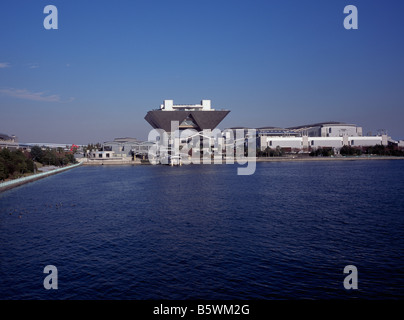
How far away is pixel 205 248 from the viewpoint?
11508mm

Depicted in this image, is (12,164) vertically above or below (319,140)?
below

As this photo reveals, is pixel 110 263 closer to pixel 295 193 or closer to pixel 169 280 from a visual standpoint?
pixel 169 280

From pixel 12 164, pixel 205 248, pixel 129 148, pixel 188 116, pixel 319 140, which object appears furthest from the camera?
pixel 319 140

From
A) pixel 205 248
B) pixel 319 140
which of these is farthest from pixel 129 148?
pixel 205 248

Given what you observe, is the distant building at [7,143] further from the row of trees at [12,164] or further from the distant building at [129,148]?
the row of trees at [12,164]

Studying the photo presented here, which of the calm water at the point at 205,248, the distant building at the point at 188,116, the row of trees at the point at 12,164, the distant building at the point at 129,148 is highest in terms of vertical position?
the distant building at the point at 188,116

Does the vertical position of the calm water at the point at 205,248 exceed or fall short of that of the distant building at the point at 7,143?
it falls short

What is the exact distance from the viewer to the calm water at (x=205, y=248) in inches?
332

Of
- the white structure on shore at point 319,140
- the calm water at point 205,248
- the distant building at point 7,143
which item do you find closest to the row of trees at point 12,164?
the calm water at point 205,248

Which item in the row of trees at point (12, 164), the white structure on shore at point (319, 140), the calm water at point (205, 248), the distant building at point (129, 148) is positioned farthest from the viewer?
the white structure on shore at point (319, 140)

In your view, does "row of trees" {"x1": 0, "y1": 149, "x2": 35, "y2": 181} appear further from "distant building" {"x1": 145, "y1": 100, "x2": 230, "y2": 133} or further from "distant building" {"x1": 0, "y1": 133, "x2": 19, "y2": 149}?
"distant building" {"x1": 145, "y1": 100, "x2": 230, "y2": 133}

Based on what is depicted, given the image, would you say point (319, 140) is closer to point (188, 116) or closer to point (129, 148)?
point (188, 116)

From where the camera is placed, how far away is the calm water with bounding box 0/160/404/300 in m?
8.42
